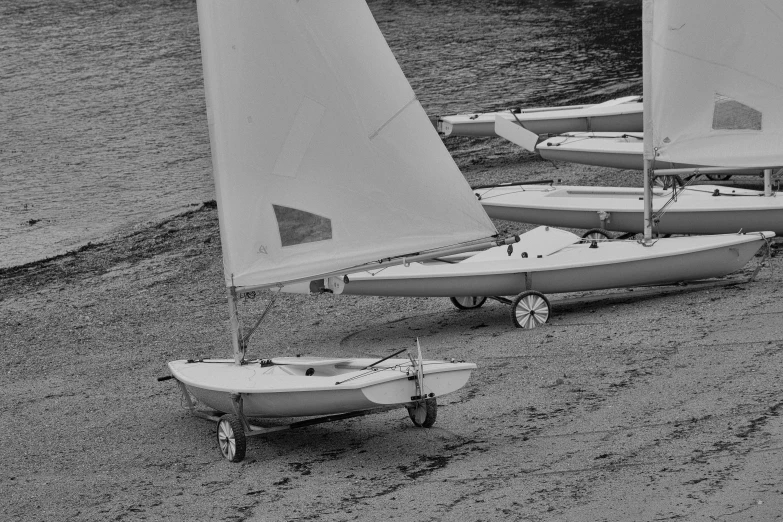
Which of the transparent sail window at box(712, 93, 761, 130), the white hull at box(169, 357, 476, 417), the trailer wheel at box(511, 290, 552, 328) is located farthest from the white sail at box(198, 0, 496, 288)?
the transparent sail window at box(712, 93, 761, 130)

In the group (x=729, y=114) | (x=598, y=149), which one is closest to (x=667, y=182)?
(x=598, y=149)

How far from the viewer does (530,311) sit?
14938 millimetres

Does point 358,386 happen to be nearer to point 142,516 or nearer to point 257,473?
point 257,473

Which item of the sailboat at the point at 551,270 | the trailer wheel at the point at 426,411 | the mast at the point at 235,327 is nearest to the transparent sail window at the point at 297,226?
the mast at the point at 235,327

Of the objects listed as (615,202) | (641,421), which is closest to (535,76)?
(615,202)

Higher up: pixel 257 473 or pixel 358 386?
pixel 358 386

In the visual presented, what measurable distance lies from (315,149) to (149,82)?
23.1m

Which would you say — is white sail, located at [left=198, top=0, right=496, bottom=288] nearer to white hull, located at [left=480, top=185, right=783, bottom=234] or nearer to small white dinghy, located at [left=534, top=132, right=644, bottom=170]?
white hull, located at [left=480, top=185, right=783, bottom=234]

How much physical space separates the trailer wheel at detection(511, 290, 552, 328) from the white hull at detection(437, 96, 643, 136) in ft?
32.5

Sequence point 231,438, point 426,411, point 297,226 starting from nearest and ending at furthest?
point 231,438 → point 426,411 → point 297,226

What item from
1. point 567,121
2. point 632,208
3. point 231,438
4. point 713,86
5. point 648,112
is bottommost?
point 231,438

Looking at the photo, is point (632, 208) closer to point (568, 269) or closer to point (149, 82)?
point (568, 269)

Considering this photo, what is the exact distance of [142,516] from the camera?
33.3 feet

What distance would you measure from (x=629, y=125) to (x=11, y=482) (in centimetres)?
1621
